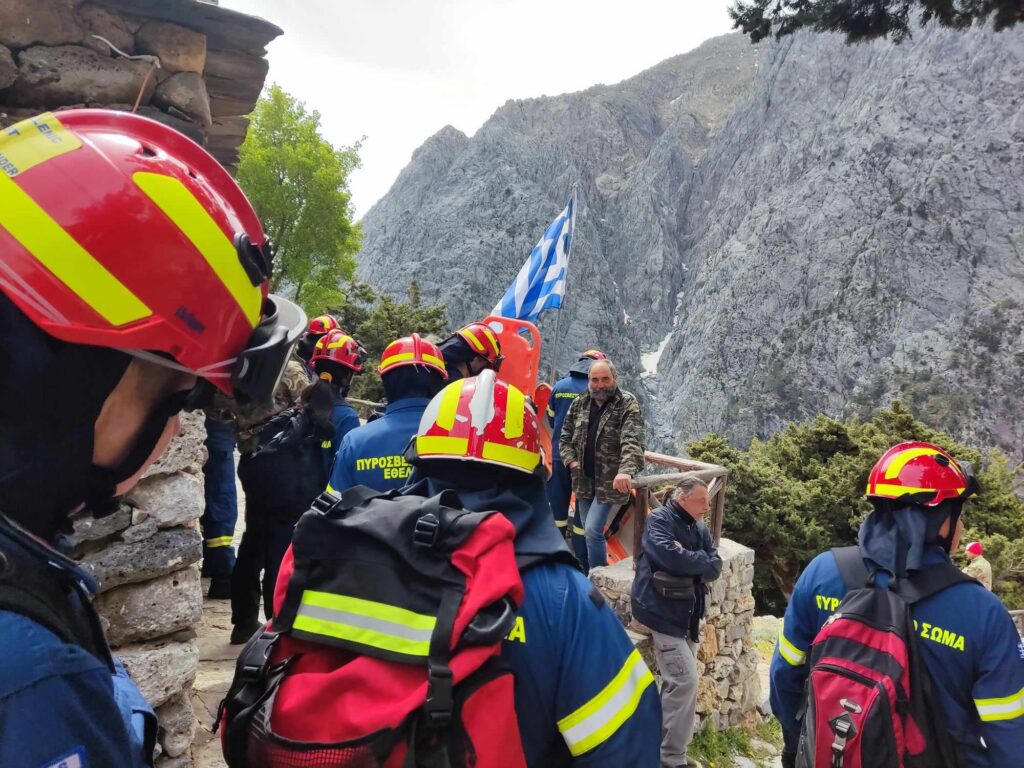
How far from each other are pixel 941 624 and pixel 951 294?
58.4 m

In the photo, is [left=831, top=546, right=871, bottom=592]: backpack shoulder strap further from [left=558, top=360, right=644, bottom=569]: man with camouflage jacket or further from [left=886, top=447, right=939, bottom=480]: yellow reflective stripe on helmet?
[left=558, top=360, right=644, bottom=569]: man with camouflage jacket

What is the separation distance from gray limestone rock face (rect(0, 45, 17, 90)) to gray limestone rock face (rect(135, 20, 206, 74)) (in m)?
0.47

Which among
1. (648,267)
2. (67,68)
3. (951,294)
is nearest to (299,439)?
(67,68)

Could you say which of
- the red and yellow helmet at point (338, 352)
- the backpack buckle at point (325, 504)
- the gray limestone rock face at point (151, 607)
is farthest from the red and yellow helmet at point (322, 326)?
the backpack buckle at point (325, 504)

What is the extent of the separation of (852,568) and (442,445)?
1.86 meters

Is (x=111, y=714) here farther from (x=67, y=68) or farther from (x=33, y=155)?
(x=67, y=68)

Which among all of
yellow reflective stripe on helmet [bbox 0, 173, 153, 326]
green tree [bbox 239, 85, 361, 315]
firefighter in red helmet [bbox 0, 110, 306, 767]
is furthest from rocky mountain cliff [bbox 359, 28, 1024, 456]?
yellow reflective stripe on helmet [bbox 0, 173, 153, 326]

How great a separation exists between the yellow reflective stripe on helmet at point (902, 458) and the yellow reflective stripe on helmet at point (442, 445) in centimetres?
179

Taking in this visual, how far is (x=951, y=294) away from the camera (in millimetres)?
50281

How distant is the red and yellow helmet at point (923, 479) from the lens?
8.09 feet

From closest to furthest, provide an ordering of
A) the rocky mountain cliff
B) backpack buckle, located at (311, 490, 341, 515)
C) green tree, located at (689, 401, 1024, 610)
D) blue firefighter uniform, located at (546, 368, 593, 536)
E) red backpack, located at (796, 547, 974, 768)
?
backpack buckle, located at (311, 490, 341, 515) → red backpack, located at (796, 547, 974, 768) → blue firefighter uniform, located at (546, 368, 593, 536) → green tree, located at (689, 401, 1024, 610) → the rocky mountain cliff

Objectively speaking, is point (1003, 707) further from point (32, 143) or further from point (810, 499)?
point (810, 499)

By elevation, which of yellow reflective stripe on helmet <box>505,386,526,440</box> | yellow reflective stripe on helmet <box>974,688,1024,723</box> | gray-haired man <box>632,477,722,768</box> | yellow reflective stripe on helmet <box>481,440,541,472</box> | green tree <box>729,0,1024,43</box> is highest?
green tree <box>729,0,1024,43</box>

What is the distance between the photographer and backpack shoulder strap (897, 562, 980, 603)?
7.67 feet
